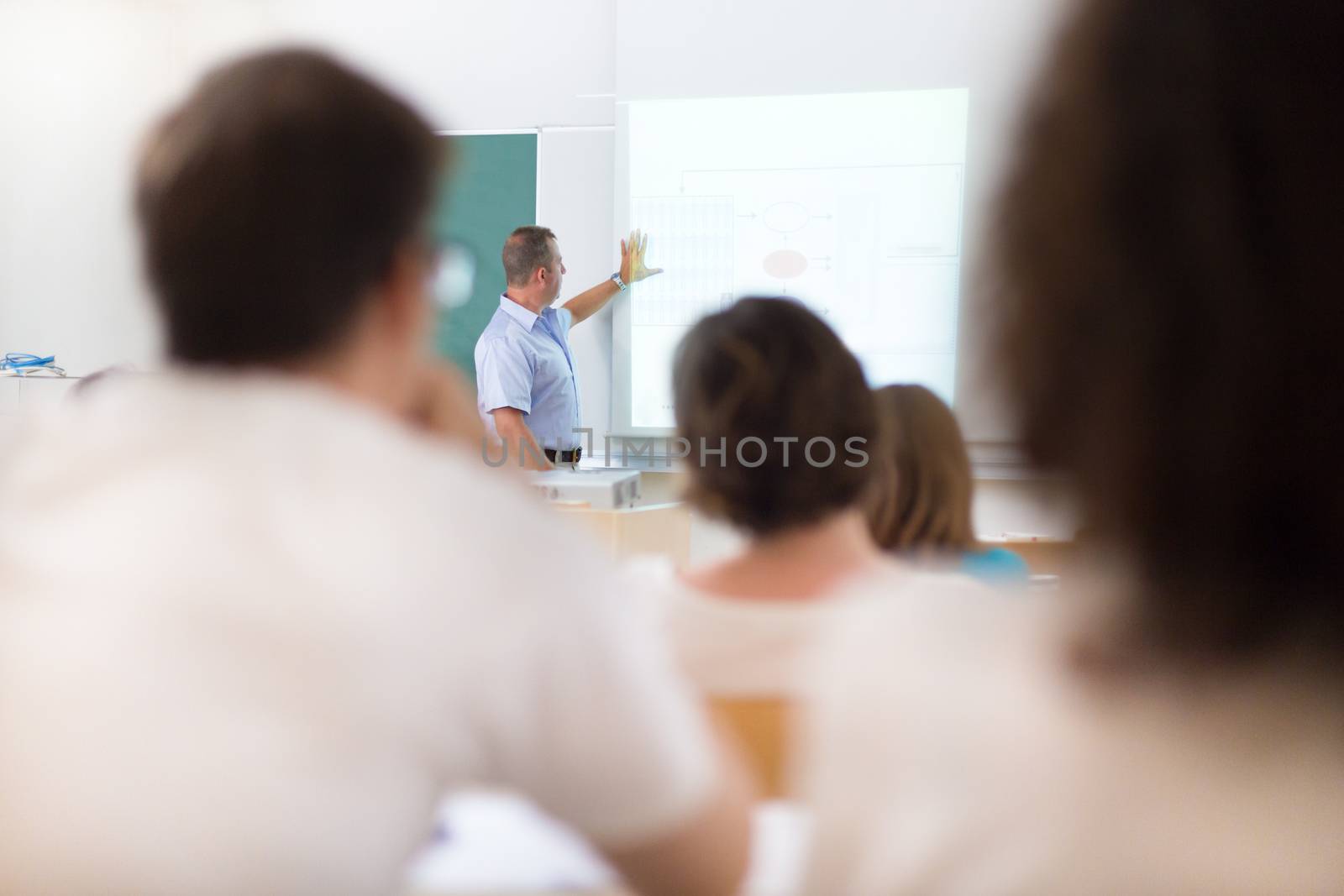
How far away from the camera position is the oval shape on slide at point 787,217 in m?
4.08

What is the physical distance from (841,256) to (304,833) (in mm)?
3752


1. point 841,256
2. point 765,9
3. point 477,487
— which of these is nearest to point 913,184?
point 841,256

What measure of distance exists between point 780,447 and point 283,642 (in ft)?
2.82

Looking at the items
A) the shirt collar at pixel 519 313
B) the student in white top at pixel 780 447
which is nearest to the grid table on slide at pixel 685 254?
the shirt collar at pixel 519 313

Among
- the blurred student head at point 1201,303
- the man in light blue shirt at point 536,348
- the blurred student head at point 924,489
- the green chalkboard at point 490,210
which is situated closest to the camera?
the blurred student head at point 1201,303

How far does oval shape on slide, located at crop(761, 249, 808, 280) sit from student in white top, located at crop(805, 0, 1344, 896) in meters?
3.68

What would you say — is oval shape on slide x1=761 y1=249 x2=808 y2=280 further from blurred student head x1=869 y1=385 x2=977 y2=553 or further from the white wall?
blurred student head x1=869 y1=385 x2=977 y2=553

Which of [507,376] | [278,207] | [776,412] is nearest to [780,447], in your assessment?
[776,412]

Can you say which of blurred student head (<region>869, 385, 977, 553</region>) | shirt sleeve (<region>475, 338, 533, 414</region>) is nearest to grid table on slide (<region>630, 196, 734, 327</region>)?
shirt sleeve (<region>475, 338, 533, 414</region>)

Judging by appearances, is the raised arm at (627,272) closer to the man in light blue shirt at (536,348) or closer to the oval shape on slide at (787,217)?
the man in light blue shirt at (536,348)

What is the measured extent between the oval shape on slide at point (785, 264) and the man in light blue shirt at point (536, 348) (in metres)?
0.48

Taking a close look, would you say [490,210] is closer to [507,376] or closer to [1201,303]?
[507,376]

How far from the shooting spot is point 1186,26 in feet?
1.48

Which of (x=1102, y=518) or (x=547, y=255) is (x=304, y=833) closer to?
(x=1102, y=518)
